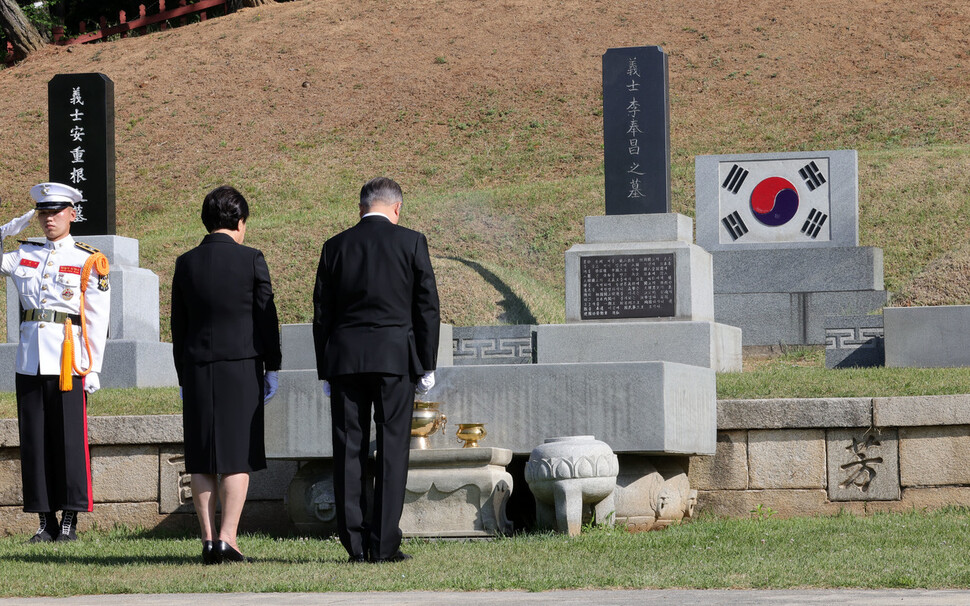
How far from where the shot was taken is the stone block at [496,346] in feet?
37.9

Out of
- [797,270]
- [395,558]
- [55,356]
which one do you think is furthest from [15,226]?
[797,270]

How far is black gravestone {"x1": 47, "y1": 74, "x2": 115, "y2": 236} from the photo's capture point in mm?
11359

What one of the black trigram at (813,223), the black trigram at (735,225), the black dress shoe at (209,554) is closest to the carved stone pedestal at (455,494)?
the black dress shoe at (209,554)

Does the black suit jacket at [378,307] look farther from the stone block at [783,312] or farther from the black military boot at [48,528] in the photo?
the stone block at [783,312]

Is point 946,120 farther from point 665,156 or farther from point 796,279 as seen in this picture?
point 665,156

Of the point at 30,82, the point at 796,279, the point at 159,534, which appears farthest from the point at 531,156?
the point at 159,534

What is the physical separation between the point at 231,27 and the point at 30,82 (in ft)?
15.9

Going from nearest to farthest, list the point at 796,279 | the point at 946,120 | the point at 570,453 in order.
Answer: the point at 570,453, the point at 796,279, the point at 946,120

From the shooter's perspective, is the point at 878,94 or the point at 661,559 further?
the point at 878,94

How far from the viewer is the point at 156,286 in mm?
10750

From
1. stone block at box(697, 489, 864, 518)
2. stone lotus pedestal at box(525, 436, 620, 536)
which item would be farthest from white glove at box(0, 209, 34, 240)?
stone block at box(697, 489, 864, 518)

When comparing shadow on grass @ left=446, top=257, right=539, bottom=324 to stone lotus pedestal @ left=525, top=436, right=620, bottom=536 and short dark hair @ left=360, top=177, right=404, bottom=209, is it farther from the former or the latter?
short dark hair @ left=360, top=177, right=404, bottom=209

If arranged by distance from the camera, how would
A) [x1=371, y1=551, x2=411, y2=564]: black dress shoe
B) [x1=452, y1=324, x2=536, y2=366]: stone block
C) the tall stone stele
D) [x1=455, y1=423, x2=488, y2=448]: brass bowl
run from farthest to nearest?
[x1=452, y1=324, x2=536, y2=366]: stone block, the tall stone stele, [x1=455, y1=423, x2=488, y2=448]: brass bowl, [x1=371, y1=551, x2=411, y2=564]: black dress shoe

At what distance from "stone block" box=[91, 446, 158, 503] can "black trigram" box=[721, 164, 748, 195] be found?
7.92 m
